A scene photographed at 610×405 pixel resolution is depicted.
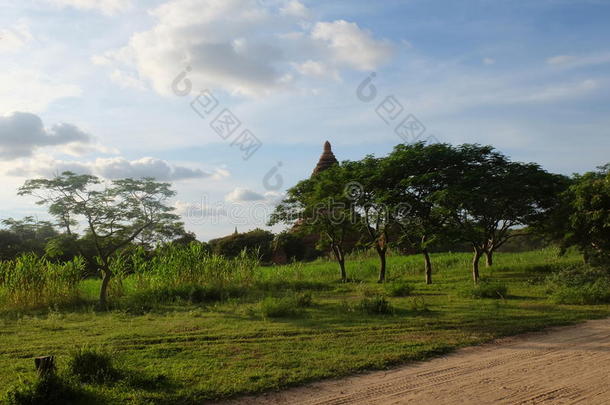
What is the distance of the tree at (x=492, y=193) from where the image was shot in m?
15.9

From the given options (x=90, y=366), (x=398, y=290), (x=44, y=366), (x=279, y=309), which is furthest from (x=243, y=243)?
(x=44, y=366)

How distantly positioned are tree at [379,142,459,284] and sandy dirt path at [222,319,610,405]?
914cm

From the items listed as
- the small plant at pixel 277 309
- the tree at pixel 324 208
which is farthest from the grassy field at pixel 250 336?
the tree at pixel 324 208

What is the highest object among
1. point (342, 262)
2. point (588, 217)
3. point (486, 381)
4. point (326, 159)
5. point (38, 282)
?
point (326, 159)

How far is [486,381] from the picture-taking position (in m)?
6.06

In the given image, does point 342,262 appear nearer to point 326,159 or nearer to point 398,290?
point 398,290

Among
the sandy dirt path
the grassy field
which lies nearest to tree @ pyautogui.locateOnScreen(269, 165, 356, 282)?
the grassy field

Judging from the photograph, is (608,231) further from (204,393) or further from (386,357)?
(204,393)

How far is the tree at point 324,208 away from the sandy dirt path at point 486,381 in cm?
1227

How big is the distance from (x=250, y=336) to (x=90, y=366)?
130 inches

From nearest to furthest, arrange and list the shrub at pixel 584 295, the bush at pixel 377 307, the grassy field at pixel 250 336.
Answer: the grassy field at pixel 250 336 → the bush at pixel 377 307 → the shrub at pixel 584 295

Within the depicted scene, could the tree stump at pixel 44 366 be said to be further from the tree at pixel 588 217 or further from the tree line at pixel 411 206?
the tree at pixel 588 217

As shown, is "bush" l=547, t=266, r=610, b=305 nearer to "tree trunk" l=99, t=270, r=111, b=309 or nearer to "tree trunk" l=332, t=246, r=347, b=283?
"tree trunk" l=332, t=246, r=347, b=283

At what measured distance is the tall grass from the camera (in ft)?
45.4
